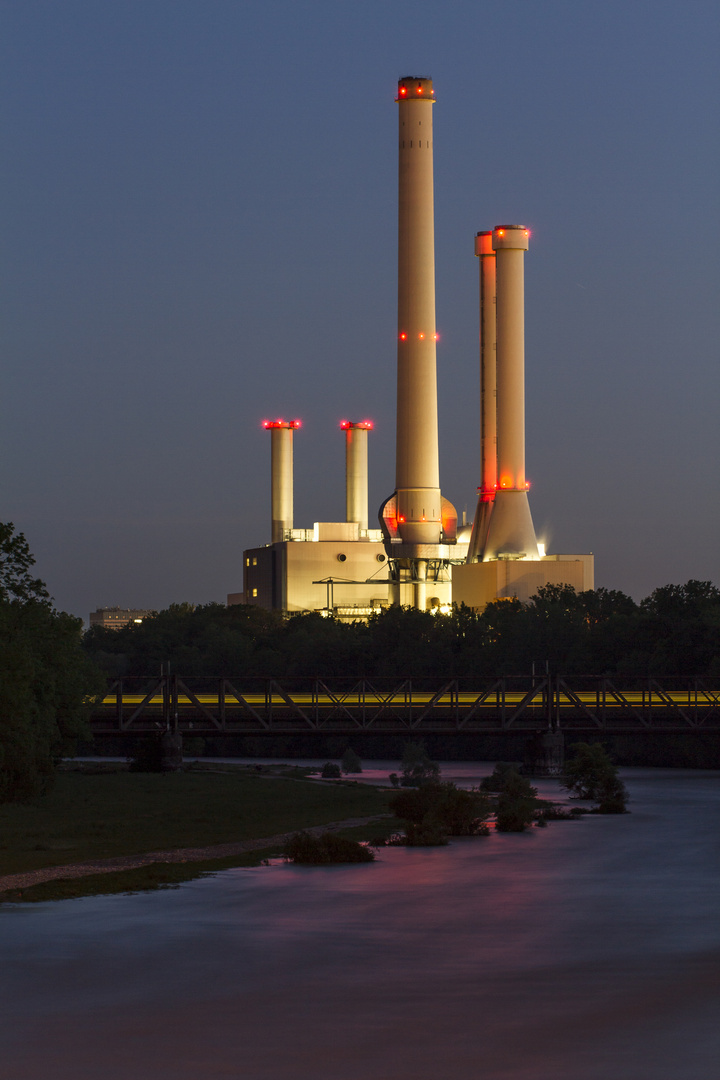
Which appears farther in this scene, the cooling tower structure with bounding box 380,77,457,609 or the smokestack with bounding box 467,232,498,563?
the smokestack with bounding box 467,232,498,563

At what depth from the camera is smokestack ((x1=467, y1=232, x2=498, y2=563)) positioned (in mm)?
130875

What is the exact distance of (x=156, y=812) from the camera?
4784 centimetres

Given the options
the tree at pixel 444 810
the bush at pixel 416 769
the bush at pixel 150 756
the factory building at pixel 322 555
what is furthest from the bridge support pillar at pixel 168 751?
the factory building at pixel 322 555

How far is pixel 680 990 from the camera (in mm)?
22938

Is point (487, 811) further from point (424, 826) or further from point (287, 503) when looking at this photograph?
point (287, 503)

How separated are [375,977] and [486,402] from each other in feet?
365

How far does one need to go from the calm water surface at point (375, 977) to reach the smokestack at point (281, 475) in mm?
129134

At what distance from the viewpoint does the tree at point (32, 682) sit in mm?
44375

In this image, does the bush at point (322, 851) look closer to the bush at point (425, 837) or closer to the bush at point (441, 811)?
the bush at point (425, 837)

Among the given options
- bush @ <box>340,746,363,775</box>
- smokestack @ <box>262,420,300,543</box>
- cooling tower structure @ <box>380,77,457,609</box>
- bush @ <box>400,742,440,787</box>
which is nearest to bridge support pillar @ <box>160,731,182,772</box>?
bush @ <box>400,742,440,787</box>

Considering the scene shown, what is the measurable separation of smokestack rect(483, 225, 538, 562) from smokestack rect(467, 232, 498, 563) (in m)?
2.43

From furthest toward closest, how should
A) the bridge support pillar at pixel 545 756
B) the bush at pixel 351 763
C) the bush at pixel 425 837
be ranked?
the bush at pixel 351 763
the bridge support pillar at pixel 545 756
the bush at pixel 425 837

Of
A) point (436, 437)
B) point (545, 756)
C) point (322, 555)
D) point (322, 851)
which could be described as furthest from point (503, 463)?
point (322, 851)

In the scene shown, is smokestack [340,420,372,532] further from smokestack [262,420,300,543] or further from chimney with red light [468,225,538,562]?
chimney with red light [468,225,538,562]
